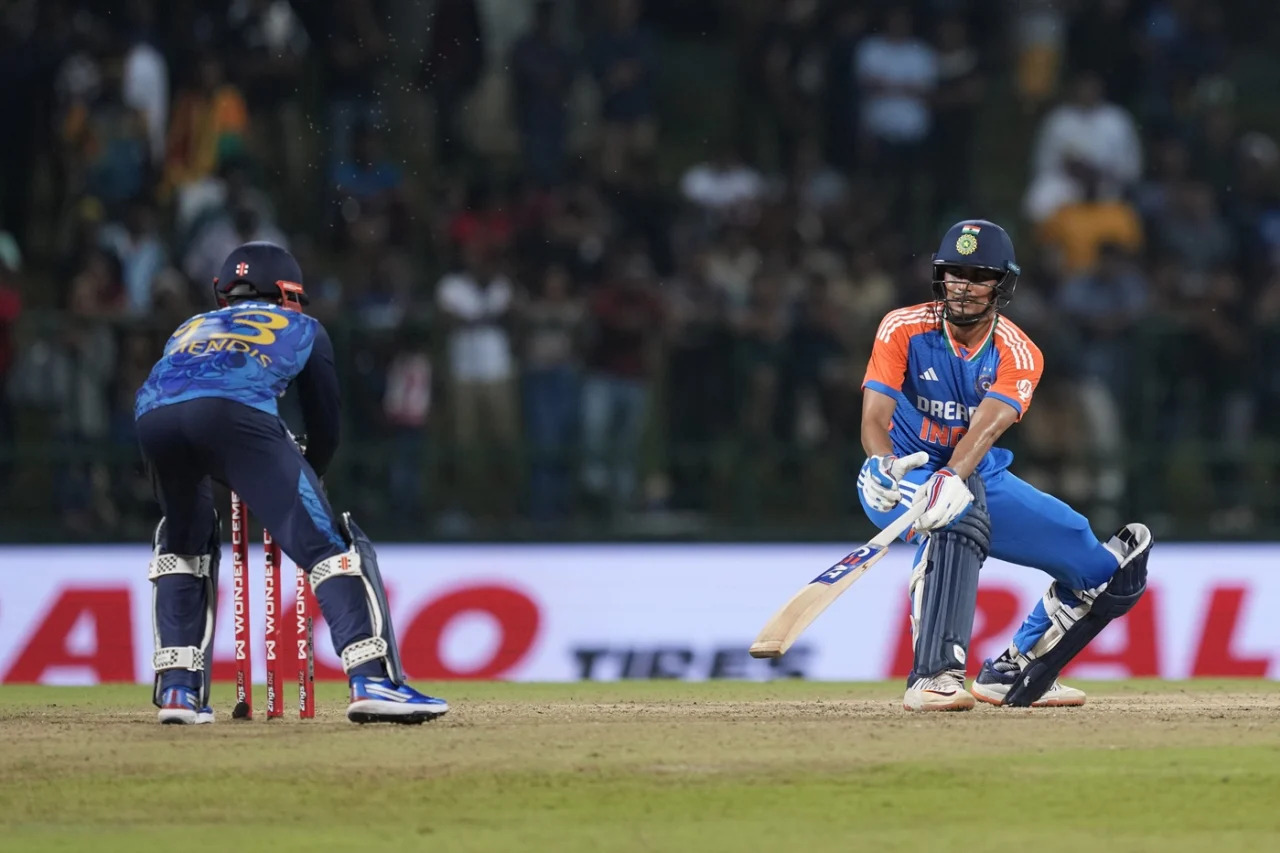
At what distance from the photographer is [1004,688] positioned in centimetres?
912

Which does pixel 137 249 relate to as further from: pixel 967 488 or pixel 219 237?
pixel 967 488

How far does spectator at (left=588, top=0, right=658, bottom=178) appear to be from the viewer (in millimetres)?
17141

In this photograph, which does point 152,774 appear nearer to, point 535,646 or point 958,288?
point 958,288

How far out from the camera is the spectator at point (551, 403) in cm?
1473

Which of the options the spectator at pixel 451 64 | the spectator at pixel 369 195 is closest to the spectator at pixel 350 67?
the spectator at pixel 369 195

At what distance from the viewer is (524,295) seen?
15297 millimetres

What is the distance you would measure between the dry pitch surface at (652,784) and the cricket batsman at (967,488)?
1.40 ft

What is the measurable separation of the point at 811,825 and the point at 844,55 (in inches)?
459

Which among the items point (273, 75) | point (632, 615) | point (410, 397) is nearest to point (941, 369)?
point (632, 615)

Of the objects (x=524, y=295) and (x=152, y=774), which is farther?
(x=524, y=295)

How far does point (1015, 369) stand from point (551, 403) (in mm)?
6545

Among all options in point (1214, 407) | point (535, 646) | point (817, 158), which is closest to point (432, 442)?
point (535, 646)

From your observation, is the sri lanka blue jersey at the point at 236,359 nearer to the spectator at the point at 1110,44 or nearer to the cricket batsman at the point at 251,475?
the cricket batsman at the point at 251,475

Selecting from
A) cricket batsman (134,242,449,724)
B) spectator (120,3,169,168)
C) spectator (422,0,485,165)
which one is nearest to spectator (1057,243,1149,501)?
spectator (422,0,485,165)
